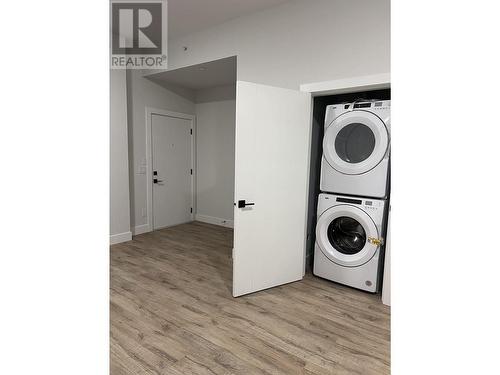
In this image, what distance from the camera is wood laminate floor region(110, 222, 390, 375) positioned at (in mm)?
1789

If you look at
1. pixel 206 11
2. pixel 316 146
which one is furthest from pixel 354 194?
pixel 206 11

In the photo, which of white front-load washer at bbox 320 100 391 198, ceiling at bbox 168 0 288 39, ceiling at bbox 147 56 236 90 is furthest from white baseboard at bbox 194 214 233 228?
A: ceiling at bbox 168 0 288 39

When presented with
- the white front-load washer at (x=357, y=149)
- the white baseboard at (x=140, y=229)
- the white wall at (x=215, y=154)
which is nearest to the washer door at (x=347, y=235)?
the white front-load washer at (x=357, y=149)

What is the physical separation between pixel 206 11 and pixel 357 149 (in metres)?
2.17

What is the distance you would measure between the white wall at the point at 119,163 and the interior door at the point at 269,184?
92.0 inches

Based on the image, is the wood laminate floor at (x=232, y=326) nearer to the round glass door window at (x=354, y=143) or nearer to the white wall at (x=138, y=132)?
the round glass door window at (x=354, y=143)

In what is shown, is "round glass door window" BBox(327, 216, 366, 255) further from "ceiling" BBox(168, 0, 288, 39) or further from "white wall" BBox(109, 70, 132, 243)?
"white wall" BBox(109, 70, 132, 243)

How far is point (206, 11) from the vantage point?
3.22m

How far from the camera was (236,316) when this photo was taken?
7.64ft

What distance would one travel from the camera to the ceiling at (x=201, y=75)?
3.85 metres

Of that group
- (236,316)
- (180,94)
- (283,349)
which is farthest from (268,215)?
(180,94)

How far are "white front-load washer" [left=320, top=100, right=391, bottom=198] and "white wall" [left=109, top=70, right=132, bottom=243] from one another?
9.21 ft

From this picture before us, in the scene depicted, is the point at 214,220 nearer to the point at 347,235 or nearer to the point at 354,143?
the point at 347,235
